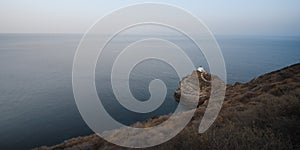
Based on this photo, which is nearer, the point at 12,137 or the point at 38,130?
the point at 12,137

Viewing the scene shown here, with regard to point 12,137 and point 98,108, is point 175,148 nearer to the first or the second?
point 12,137

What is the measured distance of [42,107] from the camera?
3153 cm

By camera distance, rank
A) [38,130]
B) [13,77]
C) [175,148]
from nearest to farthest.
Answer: [175,148], [38,130], [13,77]

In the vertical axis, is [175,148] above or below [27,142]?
above

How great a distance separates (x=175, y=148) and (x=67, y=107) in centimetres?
2970

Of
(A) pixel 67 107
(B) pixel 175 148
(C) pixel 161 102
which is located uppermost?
(B) pixel 175 148

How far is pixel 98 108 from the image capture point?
31641mm

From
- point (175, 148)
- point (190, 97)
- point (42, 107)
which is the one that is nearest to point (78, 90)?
point (42, 107)

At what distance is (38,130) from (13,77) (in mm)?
33992

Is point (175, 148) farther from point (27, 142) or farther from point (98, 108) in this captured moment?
point (98, 108)

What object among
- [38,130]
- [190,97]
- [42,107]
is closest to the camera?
[38,130]

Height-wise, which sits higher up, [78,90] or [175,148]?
[175,148]

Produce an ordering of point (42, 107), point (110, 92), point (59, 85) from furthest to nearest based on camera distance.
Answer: point (59, 85), point (110, 92), point (42, 107)

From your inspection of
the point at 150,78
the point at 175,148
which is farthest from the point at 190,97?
the point at 175,148
